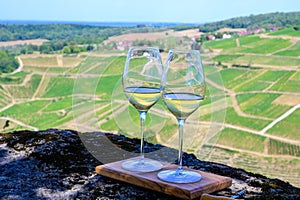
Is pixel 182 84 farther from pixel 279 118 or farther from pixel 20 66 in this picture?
pixel 20 66

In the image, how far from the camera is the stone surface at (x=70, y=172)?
3.55ft

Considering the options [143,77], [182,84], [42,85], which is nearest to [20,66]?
[42,85]

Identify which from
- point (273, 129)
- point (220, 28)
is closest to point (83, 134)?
point (273, 129)

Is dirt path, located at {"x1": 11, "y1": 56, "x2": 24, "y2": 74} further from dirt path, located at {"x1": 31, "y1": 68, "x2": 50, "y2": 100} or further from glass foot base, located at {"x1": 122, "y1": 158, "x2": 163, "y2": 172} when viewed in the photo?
glass foot base, located at {"x1": 122, "y1": 158, "x2": 163, "y2": 172}

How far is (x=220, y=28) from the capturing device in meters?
31.8

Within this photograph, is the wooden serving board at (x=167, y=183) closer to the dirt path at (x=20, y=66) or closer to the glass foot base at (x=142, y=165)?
the glass foot base at (x=142, y=165)

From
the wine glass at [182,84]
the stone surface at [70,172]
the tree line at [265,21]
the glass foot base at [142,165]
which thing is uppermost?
the tree line at [265,21]

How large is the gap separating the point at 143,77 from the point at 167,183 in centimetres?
29

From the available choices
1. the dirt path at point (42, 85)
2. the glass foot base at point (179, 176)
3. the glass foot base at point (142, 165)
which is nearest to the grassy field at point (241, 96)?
the dirt path at point (42, 85)

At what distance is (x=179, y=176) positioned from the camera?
45.2 inches

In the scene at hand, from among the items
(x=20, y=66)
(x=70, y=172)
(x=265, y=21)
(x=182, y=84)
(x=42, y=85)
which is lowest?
(x=42, y=85)

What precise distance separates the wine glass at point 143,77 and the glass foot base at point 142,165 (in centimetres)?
1

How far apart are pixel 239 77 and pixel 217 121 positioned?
103 feet

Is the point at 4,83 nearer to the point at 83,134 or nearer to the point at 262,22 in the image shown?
the point at 262,22
